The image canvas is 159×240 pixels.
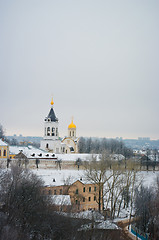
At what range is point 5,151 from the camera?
45031 mm

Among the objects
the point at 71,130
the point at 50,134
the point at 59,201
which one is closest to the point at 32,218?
the point at 59,201

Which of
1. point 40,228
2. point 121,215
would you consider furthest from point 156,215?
point 40,228

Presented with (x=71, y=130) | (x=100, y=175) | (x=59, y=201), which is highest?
(x=71, y=130)

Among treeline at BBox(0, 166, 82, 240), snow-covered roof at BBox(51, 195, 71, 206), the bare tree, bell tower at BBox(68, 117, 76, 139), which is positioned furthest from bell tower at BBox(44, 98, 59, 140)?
treeline at BBox(0, 166, 82, 240)

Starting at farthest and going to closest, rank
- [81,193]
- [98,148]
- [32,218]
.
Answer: [98,148], [81,193], [32,218]

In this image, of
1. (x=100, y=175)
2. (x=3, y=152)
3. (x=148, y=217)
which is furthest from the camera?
(x=3, y=152)

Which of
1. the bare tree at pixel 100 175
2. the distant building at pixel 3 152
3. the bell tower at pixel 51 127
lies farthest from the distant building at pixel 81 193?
the bell tower at pixel 51 127

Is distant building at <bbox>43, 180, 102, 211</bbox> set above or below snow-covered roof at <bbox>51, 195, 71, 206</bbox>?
below

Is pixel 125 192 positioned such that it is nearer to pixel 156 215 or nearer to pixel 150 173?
pixel 156 215

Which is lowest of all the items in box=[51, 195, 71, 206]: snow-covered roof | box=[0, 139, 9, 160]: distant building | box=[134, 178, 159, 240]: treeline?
box=[134, 178, 159, 240]: treeline

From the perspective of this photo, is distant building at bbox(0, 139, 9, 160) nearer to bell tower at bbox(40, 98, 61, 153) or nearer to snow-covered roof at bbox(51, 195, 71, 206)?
bell tower at bbox(40, 98, 61, 153)

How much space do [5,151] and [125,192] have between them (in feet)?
71.8

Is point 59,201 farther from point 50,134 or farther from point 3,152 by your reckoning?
point 50,134

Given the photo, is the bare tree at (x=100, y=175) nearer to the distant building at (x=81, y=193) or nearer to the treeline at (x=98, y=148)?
the distant building at (x=81, y=193)
